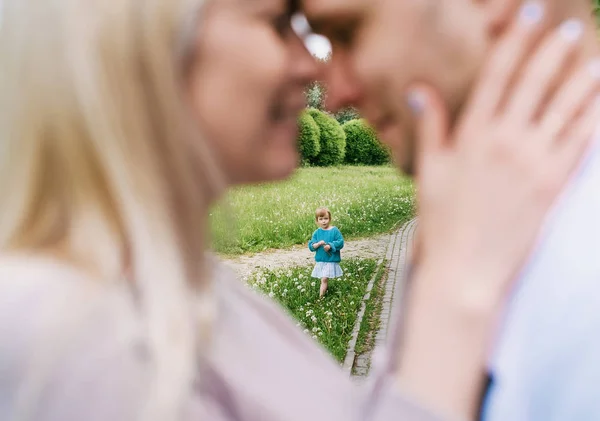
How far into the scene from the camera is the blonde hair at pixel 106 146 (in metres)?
0.93

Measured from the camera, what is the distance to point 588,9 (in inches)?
40.4

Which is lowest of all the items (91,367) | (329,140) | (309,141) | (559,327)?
(329,140)

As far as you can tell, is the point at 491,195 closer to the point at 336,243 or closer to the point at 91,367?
the point at 91,367

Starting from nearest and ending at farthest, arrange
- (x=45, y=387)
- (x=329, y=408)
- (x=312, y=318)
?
(x=45, y=387) → (x=329, y=408) → (x=312, y=318)

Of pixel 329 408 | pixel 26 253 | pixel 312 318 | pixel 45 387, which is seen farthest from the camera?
pixel 312 318

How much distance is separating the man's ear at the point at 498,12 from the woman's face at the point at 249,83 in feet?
1.12

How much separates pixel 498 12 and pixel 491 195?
0.86 ft

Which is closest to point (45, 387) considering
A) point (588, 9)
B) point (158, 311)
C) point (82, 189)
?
point (158, 311)

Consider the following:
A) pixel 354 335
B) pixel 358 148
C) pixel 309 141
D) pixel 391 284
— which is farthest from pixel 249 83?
pixel 358 148

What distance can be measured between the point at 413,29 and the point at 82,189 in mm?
529

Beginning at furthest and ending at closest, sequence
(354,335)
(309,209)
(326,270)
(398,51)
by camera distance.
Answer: (309,209) → (326,270) → (354,335) → (398,51)

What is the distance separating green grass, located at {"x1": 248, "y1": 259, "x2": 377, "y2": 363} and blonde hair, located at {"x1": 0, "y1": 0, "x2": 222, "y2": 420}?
13.5 ft

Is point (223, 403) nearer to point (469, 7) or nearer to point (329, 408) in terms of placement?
point (329, 408)

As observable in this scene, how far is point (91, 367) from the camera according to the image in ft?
2.80
